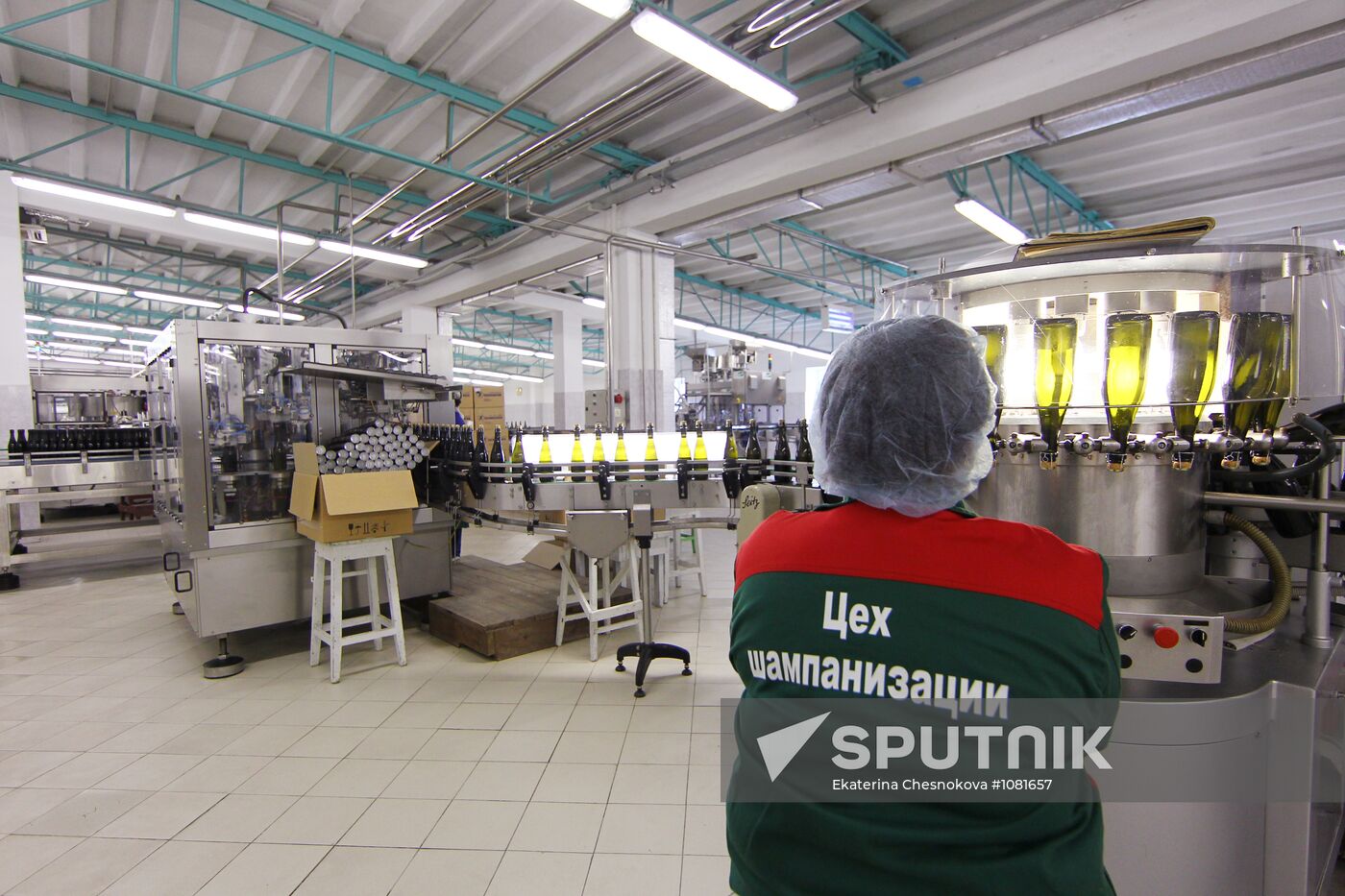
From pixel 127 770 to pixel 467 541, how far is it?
424 centimetres

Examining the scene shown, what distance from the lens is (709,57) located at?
9.80ft

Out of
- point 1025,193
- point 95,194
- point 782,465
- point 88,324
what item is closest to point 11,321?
point 95,194

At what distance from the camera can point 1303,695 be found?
119 cm

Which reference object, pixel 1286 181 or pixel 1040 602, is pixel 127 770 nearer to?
pixel 1040 602

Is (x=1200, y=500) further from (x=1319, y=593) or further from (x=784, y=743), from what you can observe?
(x=784, y=743)

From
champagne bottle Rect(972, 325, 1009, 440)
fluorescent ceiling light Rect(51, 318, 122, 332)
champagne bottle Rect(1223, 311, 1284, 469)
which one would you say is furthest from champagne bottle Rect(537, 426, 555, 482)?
fluorescent ceiling light Rect(51, 318, 122, 332)

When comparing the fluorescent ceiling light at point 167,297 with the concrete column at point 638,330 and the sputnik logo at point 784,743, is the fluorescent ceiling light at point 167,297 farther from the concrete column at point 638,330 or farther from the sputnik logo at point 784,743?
the sputnik logo at point 784,743

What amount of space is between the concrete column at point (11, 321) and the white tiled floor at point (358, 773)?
9.69 feet

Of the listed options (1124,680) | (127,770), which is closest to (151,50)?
(127,770)

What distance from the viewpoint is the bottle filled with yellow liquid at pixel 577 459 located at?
293 centimetres

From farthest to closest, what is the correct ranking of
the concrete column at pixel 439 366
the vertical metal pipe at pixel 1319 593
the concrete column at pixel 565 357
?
the concrete column at pixel 565 357
the concrete column at pixel 439 366
the vertical metal pipe at pixel 1319 593

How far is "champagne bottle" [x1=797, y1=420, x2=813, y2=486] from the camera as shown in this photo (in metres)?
2.09

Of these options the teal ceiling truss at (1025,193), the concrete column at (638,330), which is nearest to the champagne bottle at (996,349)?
the teal ceiling truss at (1025,193)

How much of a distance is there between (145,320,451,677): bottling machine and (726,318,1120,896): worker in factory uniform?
10.5ft
